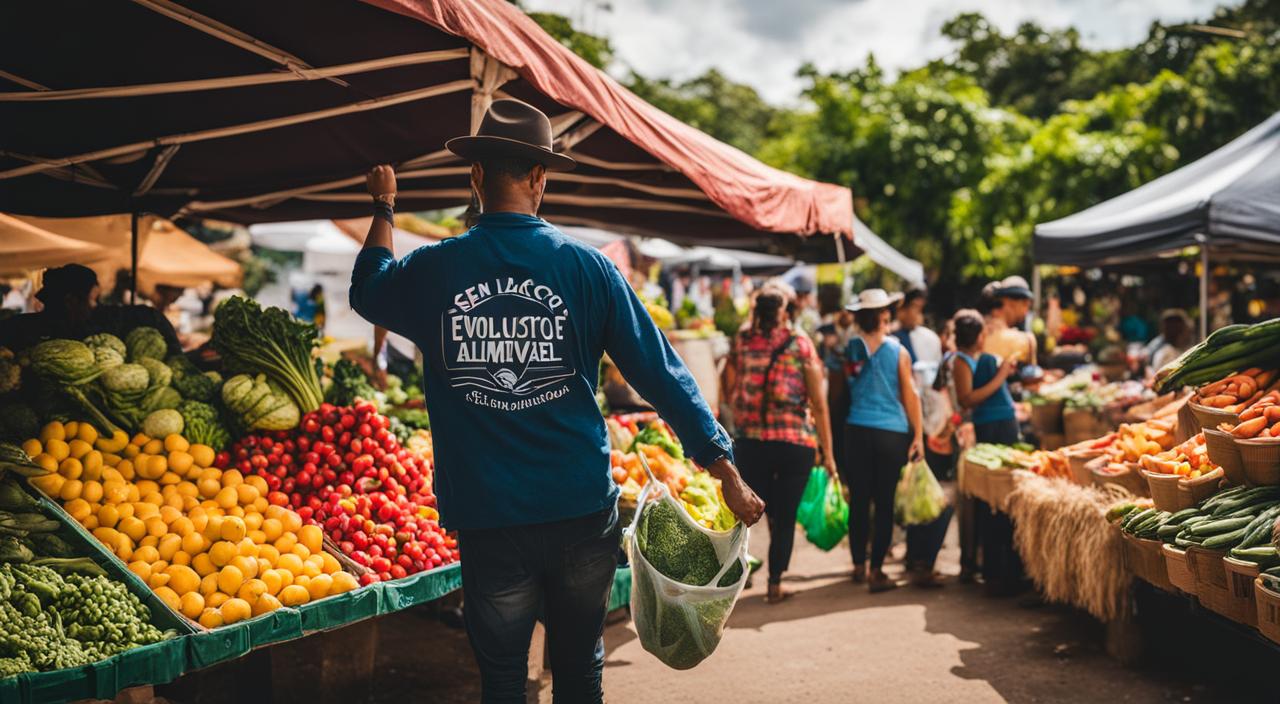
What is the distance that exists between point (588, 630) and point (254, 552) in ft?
5.73

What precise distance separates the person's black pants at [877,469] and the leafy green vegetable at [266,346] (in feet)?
12.1

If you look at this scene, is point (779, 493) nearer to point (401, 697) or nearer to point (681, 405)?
point (401, 697)

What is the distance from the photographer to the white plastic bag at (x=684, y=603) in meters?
3.08

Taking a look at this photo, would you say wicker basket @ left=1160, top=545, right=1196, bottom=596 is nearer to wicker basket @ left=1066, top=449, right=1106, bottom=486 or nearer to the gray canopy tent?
wicker basket @ left=1066, top=449, right=1106, bottom=486

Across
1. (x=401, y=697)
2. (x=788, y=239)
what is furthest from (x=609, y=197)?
(x=401, y=697)

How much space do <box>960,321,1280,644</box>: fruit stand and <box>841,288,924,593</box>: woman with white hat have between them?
1.76ft

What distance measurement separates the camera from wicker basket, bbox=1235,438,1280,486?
12.9 feet

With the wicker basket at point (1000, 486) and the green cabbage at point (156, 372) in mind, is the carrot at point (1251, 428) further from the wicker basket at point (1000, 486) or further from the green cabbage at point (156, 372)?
the green cabbage at point (156, 372)

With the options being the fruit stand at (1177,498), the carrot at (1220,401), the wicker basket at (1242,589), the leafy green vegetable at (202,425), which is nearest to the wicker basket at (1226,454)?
the fruit stand at (1177,498)

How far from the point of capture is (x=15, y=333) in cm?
478

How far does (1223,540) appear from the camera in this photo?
3.71 metres

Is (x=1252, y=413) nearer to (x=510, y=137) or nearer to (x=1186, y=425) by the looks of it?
(x=1186, y=425)

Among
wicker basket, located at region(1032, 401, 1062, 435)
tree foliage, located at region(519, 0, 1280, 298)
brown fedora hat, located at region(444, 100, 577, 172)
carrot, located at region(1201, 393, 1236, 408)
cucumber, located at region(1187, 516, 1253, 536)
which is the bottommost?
cucumber, located at region(1187, 516, 1253, 536)

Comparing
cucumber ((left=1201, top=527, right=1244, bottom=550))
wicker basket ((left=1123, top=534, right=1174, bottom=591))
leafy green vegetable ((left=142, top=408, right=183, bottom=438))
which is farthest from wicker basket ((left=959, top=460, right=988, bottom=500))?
leafy green vegetable ((left=142, top=408, right=183, bottom=438))
